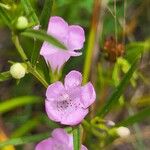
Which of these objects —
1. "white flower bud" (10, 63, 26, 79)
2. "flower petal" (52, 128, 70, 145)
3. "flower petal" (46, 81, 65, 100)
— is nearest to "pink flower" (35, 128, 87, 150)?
"flower petal" (52, 128, 70, 145)

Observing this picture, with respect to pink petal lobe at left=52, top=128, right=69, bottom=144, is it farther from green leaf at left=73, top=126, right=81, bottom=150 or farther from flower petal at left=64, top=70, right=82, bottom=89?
flower petal at left=64, top=70, right=82, bottom=89

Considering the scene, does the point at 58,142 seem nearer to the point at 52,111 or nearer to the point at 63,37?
the point at 52,111

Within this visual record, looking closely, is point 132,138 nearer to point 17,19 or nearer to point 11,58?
point 11,58

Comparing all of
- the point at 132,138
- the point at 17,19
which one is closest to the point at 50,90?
the point at 17,19

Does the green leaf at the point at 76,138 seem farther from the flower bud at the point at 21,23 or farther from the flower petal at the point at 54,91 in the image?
the flower bud at the point at 21,23

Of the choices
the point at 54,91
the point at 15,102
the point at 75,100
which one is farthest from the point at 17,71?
the point at 15,102

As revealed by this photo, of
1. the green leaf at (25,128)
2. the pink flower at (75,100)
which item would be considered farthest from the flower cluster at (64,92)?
the green leaf at (25,128)
